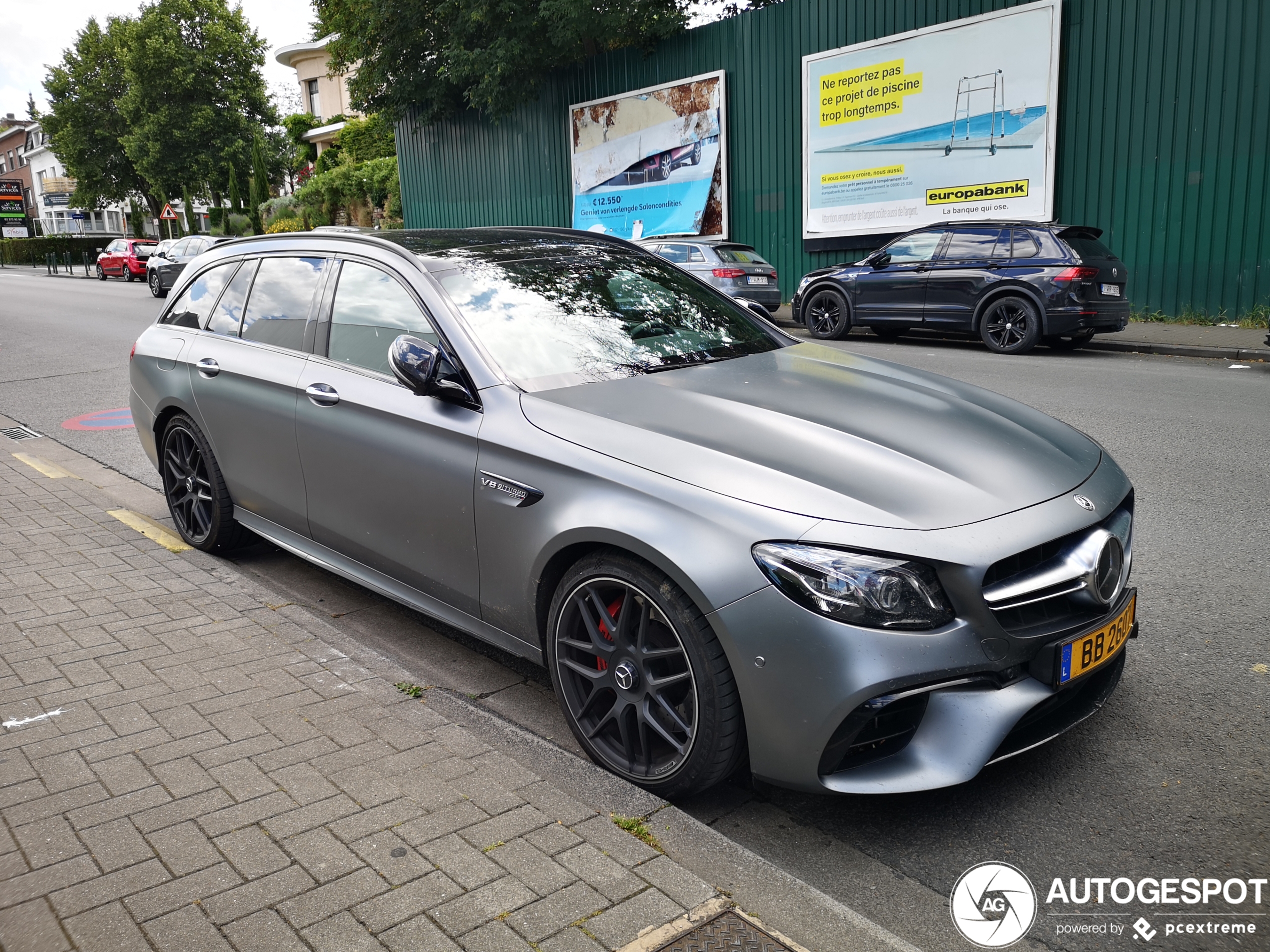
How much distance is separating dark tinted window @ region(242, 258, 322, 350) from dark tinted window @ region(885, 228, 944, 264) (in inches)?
432

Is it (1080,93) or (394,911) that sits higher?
(1080,93)

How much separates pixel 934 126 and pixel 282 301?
15.2 m

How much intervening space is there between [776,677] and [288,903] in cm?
128

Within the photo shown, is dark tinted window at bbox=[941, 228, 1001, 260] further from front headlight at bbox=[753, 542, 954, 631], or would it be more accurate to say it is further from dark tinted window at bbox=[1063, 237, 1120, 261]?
front headlight at bbox=[753, 542, 954, 631]

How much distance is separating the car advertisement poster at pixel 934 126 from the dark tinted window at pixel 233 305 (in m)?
14.3

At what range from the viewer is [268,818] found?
2.69 metres

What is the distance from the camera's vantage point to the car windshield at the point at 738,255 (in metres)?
17.2

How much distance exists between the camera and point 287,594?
482 centimetres

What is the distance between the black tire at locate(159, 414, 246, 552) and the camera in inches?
199

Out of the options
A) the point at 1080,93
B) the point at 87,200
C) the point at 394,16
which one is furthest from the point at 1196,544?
the point at 87,200

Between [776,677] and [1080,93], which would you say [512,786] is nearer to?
[776,677]

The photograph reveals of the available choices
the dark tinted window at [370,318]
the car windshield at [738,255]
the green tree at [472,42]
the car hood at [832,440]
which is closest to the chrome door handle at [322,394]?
the dark tinted window at [370,318]

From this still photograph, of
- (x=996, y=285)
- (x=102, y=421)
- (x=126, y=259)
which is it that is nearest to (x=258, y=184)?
(x=126, y=259)

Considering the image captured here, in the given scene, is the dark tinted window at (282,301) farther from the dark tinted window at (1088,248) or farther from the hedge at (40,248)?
the hedge at (40,248)
